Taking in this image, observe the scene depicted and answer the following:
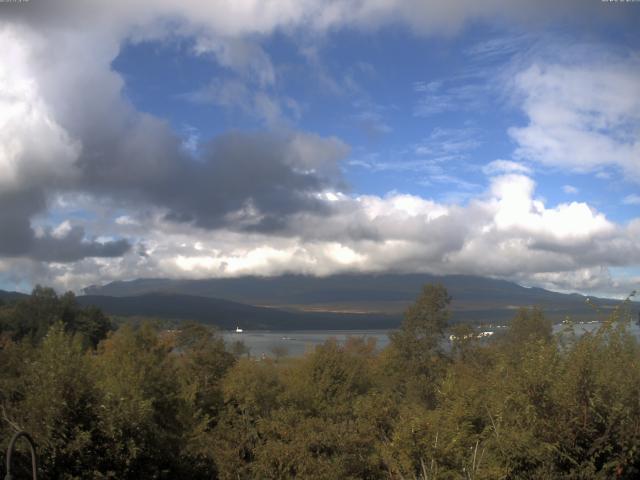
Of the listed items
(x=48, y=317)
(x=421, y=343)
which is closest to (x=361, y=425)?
(x=421, y=343)

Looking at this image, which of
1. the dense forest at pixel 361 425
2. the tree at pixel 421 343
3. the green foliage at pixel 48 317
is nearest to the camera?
the dense forest at pixel 361 425

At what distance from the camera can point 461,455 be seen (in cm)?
1588

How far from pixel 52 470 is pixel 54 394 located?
1.47 m

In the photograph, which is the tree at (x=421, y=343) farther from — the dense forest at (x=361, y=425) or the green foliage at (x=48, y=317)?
the green foliage at (x=48, y=317)

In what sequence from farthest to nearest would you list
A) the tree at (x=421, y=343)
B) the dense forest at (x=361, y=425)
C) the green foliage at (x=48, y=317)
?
the green foliage at (x=48, y=317), the tree at (x=421, y=343), the dense forest at (x=361, y=425)

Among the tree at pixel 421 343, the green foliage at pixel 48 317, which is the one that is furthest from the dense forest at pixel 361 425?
the green foliage at pixel 48 317

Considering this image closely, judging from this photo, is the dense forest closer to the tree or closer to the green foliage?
the tree

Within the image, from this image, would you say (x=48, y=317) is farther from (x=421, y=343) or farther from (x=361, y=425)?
(x=361, y=425)

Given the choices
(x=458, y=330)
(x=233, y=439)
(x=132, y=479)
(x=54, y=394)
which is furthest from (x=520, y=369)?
(x=458, y=330)

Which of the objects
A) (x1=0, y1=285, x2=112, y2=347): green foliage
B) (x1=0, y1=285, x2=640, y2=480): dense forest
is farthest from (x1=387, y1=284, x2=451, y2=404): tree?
(x1=0, y1=285, x2=112, y2=347): green foliage

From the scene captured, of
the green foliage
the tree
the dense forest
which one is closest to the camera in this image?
the dense forest

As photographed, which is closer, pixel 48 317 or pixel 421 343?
pixel 421 343

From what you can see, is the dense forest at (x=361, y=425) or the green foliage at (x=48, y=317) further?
the green foliage at (x=48, y=317)

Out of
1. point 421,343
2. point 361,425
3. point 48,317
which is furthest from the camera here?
point 48,317
